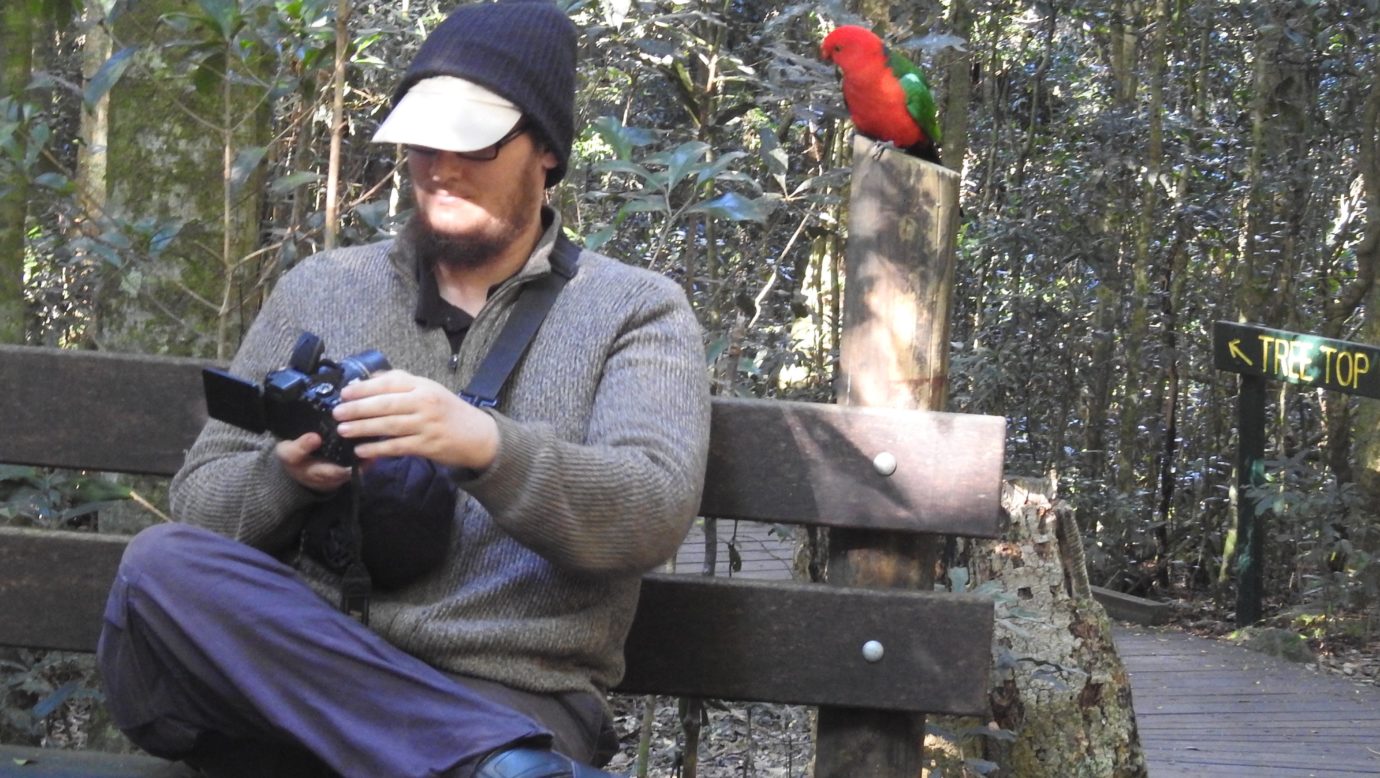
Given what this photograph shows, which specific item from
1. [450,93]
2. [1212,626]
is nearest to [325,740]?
[450,93]

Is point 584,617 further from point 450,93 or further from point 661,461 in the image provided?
point 450,93

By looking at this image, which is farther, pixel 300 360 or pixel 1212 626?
pixel 1212 626

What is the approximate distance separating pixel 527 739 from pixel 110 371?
1181mm

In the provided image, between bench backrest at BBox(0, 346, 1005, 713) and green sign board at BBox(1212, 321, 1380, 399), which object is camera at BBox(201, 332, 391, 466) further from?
green sign board at BBox(1212, 321, 1380, 399)

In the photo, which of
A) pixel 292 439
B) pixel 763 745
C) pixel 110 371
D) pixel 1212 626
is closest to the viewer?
pixel 292 439

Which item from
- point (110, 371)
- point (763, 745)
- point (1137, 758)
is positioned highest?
point (110, 371)

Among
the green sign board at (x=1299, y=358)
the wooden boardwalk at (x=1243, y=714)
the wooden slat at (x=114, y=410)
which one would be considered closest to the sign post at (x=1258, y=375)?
the green sign board at (x=1299, y=358)

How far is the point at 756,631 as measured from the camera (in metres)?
2.67

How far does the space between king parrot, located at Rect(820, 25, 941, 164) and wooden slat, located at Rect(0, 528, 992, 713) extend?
5.38ft

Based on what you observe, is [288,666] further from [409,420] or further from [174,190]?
[174,190]

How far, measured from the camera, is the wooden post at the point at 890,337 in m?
2.66

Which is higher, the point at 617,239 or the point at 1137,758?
the point at 617,239

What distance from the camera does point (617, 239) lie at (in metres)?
7.48

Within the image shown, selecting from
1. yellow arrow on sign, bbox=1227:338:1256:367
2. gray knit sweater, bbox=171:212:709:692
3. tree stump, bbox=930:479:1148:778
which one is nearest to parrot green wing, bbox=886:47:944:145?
tree stump, bbox=930:479:1148:778
